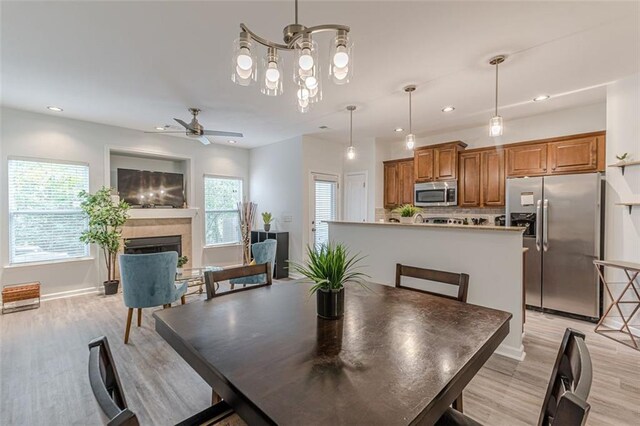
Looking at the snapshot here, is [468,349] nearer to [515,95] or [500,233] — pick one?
[500,233]

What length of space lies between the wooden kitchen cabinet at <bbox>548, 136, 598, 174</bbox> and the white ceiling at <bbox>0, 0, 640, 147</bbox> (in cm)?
55

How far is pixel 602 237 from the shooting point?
11.2 ft

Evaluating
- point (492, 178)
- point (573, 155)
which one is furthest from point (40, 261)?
point (573, 155)

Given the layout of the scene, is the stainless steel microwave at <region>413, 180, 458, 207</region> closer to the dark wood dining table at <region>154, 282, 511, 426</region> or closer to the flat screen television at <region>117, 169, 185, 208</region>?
the dark wood dining table at <region>154, 282, 511, 426</region>

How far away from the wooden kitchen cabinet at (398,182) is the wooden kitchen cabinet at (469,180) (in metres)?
0.91

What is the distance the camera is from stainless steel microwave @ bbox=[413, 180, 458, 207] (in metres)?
4.95

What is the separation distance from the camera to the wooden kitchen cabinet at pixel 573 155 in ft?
12.2

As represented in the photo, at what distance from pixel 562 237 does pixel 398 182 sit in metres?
2.82

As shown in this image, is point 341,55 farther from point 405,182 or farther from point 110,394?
point 405,182

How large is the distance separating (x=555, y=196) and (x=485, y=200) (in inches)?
43.2

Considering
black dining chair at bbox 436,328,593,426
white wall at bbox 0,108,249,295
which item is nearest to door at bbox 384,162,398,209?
white wall at bbox 0,108,249,295

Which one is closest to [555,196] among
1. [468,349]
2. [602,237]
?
[602,237]

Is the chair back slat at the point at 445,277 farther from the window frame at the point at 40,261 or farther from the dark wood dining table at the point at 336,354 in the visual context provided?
the window frame at the point at 40,261

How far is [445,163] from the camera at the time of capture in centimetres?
503
